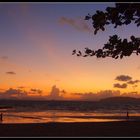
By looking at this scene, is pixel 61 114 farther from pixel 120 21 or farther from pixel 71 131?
pixel 120 21

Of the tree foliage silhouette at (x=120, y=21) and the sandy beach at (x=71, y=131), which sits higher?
the tree foliage silhouette at (x=120, y=21)

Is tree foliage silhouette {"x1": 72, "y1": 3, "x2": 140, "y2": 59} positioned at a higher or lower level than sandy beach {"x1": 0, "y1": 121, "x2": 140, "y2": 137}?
higher

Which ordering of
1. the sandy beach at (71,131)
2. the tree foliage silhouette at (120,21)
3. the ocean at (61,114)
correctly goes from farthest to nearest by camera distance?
the ocean at (61,114) < the sandy beach at (71,131) < the tree foliage silhouette at (120,21)

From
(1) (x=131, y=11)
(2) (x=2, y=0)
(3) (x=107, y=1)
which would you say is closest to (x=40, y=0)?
(2) (x=2, y=0)

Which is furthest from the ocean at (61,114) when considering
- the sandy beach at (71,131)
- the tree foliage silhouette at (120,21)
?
the tree foliage silhouette at (120,21)

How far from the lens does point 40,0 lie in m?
10.2

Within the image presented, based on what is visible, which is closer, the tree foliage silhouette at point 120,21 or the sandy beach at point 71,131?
the tree foliage silhouette at point 120,21

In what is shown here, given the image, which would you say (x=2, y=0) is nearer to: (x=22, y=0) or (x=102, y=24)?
(x=22, y=0)

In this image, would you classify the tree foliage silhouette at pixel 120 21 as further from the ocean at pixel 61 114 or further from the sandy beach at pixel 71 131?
the ocean at pixel 61 114

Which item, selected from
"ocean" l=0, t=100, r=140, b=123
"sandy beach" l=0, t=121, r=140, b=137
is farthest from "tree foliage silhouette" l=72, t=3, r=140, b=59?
→ "ocean" l=0, t=100, r=140, b=123

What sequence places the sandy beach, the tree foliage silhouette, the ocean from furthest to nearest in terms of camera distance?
the ocean
the sandy beach
the tree foliage silhouette

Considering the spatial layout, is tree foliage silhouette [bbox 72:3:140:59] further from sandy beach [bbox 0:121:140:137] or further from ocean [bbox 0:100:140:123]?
ocean [bbox 0:100:140:123]

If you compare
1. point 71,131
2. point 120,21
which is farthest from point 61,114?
point 120,21

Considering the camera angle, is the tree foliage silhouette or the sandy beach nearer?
the tree foliage silhouette
